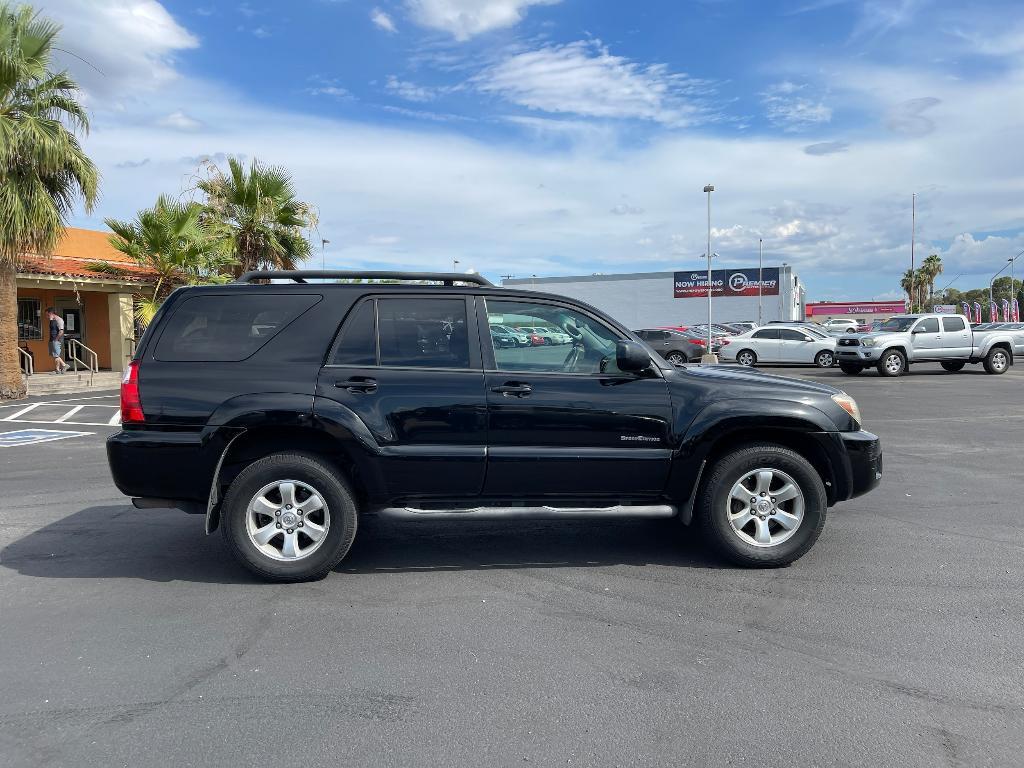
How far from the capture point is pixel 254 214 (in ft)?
67.5

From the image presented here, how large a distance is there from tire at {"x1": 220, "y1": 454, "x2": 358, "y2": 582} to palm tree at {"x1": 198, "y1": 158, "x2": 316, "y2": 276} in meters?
16.5

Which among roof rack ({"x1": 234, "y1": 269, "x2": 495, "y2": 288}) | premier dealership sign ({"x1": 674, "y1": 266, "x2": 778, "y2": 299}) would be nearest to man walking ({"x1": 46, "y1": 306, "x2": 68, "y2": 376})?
roof rack ({"x1": 234, "y1": 269, "x2": 495, "y2": 288})

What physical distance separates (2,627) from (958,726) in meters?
4.64

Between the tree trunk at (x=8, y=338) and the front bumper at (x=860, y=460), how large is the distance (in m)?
16.3

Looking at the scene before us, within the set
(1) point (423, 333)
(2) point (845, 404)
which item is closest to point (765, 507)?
(2) point (845, 404)

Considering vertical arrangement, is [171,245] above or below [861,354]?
above

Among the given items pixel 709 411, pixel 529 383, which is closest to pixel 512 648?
pixel 529 383

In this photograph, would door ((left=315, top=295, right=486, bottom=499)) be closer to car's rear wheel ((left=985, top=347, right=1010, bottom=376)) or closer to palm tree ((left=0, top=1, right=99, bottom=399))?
palm tree ((left=0, top=1, right=99, bottom=399))

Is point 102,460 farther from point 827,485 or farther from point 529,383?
point 827,485

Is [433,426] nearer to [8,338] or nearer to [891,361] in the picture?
[8,338]

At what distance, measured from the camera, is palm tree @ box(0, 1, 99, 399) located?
14.8m

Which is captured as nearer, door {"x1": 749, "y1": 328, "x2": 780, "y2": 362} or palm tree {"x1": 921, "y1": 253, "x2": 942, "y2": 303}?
door {"x1": 749, "y1": 328, "x2": 780, "y2": 362}

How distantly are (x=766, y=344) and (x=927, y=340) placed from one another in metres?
5.50

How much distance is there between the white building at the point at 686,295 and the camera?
59188 millimetres
